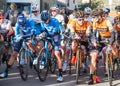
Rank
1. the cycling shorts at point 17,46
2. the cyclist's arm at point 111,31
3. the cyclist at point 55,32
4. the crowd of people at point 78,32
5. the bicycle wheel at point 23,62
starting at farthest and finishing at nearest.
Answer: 1. the cycling shorts at point 17,46
2. the cyclist at point 55,32
3. the bicycle wheel at point 23,62
4. the crowd of people at point 78,32
5. the cyclist's arm at point 111,31

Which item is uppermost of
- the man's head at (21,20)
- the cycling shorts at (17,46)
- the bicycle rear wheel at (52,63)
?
the man's head at (21,20)

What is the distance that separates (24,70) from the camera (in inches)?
381

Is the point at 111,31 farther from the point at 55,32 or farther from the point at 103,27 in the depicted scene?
the point at 55,32

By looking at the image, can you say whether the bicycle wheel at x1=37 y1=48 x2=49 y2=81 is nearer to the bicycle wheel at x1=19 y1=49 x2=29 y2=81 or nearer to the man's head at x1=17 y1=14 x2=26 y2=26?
the bicycle wheel at x1=19 y1=49 x2=29 y2=81

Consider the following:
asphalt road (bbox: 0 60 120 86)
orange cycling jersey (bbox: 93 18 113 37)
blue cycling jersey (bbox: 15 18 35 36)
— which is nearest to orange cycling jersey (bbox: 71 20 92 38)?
orange cycling jersey (bbox: 93 18 113 37)

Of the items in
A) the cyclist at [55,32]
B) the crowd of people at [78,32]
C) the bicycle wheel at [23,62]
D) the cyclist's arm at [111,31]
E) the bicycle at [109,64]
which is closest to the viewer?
the cyclist's arm at [111,31]

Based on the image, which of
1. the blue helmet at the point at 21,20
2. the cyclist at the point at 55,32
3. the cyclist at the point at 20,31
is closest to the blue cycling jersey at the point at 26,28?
the cyclist at the point at 20,31

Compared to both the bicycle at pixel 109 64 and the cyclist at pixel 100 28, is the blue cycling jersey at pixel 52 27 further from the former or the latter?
the bicycle at pixel 109 64

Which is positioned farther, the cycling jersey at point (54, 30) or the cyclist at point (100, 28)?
the cycling jersey at point (54, 30)

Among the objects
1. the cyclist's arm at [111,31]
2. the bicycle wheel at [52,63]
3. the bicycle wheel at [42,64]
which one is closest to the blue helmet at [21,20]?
the bicycle wheel at [42,64]

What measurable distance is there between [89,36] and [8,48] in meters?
2.77

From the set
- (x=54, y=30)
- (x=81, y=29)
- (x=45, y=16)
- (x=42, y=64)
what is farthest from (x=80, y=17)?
(x=42, y=64)

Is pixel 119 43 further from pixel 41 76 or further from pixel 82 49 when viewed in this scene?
pixel 41 76

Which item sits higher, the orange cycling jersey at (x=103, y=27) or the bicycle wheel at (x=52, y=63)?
the orange cycling jersey at (x=103, y=27)
